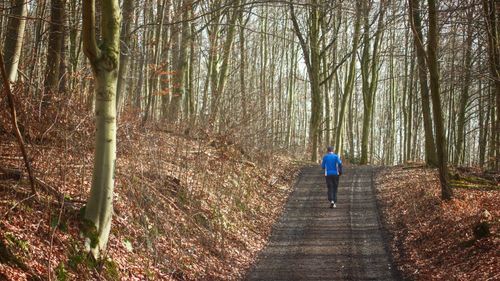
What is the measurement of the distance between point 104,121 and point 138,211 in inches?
107

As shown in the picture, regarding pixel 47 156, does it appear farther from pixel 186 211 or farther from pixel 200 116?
pixel 200 116

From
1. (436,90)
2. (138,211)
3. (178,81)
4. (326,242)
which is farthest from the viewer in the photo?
(178,81)

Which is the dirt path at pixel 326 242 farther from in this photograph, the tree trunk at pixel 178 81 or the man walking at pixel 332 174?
the tree trunk at pixel 178 81

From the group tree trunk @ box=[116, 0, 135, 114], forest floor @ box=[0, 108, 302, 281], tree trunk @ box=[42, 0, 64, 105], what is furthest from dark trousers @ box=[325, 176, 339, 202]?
tree trunk @ box=[42, 0, 64, 105]

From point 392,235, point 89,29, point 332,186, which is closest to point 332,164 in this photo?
point 332,186

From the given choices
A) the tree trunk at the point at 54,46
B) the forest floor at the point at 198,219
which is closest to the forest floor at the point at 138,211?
the forest floor at the point at 198,219

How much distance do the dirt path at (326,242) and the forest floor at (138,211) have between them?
55cm

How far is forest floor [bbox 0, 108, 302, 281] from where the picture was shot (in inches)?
273

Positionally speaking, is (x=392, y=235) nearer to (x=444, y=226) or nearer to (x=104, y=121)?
(x=444, y=226)

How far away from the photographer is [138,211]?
32.3 feet

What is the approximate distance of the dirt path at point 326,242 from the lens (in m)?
9.92

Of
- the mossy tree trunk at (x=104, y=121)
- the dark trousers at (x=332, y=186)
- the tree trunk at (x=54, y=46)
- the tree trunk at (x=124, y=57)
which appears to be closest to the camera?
the mossy tree trunk at (x=104, y=121)

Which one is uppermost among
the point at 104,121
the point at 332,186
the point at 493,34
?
the point at 493,34

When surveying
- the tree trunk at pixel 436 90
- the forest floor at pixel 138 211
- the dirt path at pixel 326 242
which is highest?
the tree trunk at pixel 436 90
